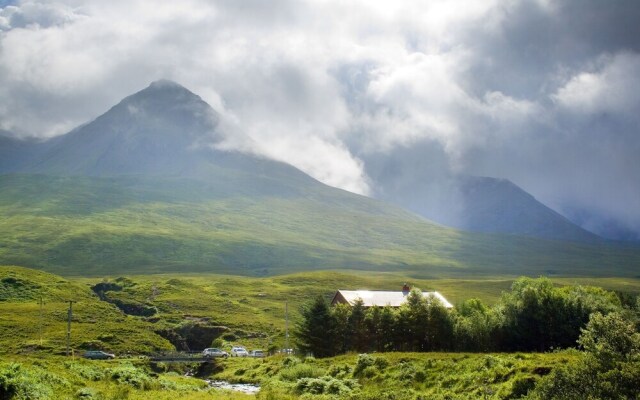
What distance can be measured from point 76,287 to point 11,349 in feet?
293

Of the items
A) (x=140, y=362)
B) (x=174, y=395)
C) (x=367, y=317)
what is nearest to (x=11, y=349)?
(x=140, y=362)

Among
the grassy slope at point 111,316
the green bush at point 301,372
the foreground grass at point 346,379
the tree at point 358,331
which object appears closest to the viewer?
the foreground grass at point 346,379

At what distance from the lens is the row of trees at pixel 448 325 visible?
6875 centimetres

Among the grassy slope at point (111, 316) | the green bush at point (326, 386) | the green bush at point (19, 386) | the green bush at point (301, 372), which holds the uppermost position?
the green bush at point (19, 386)

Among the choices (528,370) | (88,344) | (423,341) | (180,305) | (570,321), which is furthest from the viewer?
(180,305)

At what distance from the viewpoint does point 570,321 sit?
68500mm

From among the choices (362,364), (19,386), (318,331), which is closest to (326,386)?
(362,364)

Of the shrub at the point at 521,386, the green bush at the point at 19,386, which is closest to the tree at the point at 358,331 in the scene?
the shrub at the point at 521,386

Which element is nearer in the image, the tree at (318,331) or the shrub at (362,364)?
the shrub at (362,364)

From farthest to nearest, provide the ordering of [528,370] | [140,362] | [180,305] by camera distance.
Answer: [180,305]
[140,362]
[528,370]

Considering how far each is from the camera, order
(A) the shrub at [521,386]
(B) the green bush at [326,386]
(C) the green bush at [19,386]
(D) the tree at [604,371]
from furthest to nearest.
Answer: (B) the green bush at [326,386]
(A) the shrub at [521,386]
(C) the green bush at [19,386]
(D) the tree at [604,371]

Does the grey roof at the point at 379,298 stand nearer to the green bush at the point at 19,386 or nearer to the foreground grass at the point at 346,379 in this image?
the foreground grass at the point at 346,379

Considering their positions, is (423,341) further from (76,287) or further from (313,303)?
(76,287)

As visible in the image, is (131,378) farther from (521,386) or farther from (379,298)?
(379,298)
